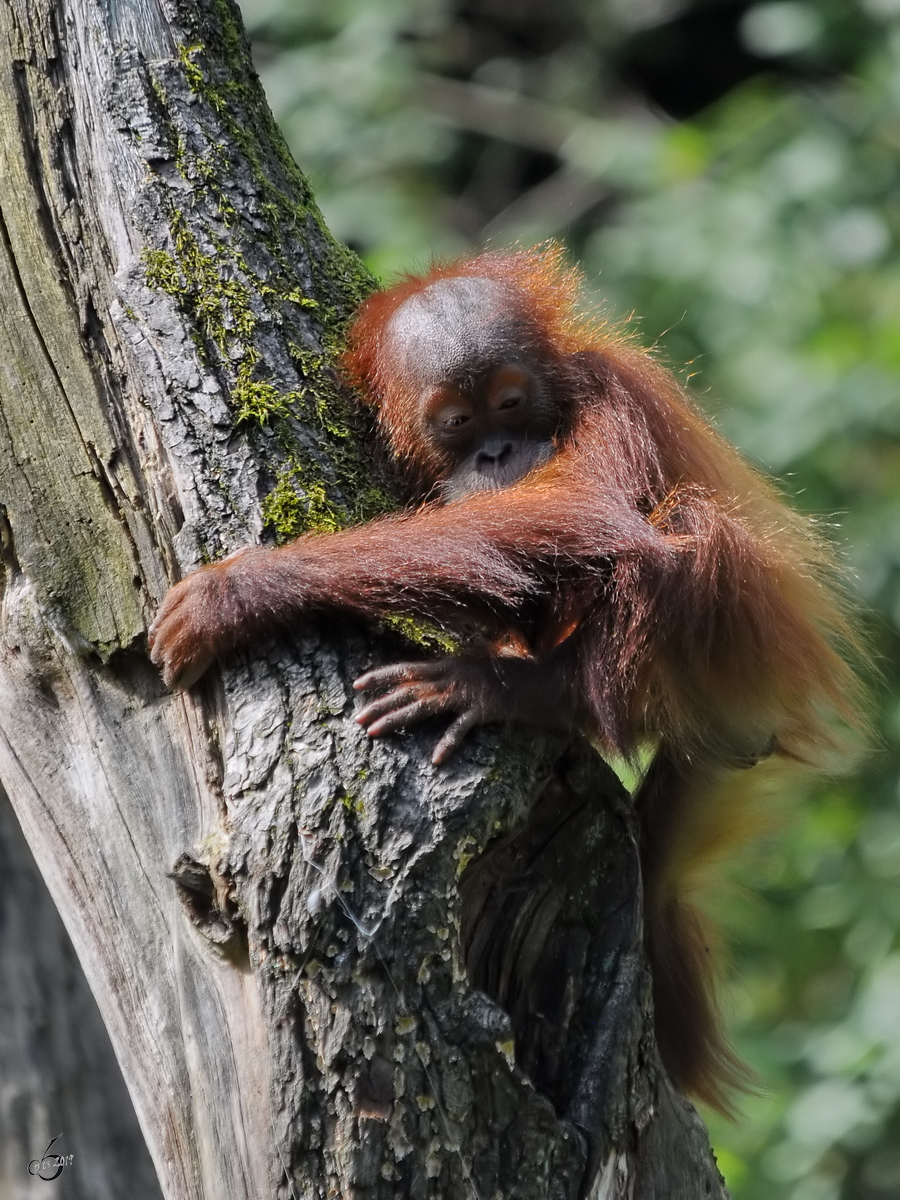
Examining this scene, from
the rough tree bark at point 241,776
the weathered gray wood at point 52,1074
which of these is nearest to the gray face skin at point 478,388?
the rough tree bark at point 241,776

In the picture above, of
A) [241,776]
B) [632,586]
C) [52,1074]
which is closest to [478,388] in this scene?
[632,586]

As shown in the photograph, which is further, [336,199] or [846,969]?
[336,199]

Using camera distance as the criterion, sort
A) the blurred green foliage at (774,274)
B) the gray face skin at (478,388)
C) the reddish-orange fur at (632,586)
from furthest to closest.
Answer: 1. the blurred green foliage at (774,274)
2. the gray face skin at (478,388)
3. the reddish-orange fur at (632,586)

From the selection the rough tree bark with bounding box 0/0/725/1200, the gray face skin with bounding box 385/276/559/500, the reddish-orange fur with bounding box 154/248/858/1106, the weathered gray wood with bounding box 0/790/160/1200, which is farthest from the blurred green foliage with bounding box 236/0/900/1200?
the weathered gray wood with bounding box 0/790/160/1200

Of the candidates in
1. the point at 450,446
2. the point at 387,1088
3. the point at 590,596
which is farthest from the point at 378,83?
the point at 387,1088

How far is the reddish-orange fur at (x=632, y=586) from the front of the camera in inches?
110

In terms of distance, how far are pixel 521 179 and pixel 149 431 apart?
8.05 m

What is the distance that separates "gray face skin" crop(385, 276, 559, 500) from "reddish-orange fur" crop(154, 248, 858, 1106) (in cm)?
5

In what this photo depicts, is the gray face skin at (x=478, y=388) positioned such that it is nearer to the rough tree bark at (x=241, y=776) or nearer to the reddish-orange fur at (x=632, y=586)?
the reddish-orange fur at (x=632, y=586)

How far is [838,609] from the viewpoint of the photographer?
3830mm

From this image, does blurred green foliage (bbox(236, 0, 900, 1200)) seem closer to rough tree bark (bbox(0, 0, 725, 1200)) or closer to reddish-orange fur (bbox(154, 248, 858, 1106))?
reddish-orange fur (bbox(154, 248, 858, 1106))

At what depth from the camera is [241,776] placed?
251 centimetres

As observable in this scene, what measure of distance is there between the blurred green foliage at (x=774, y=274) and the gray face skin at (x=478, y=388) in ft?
2.60

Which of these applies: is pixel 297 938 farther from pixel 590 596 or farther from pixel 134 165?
pixel 134 165
